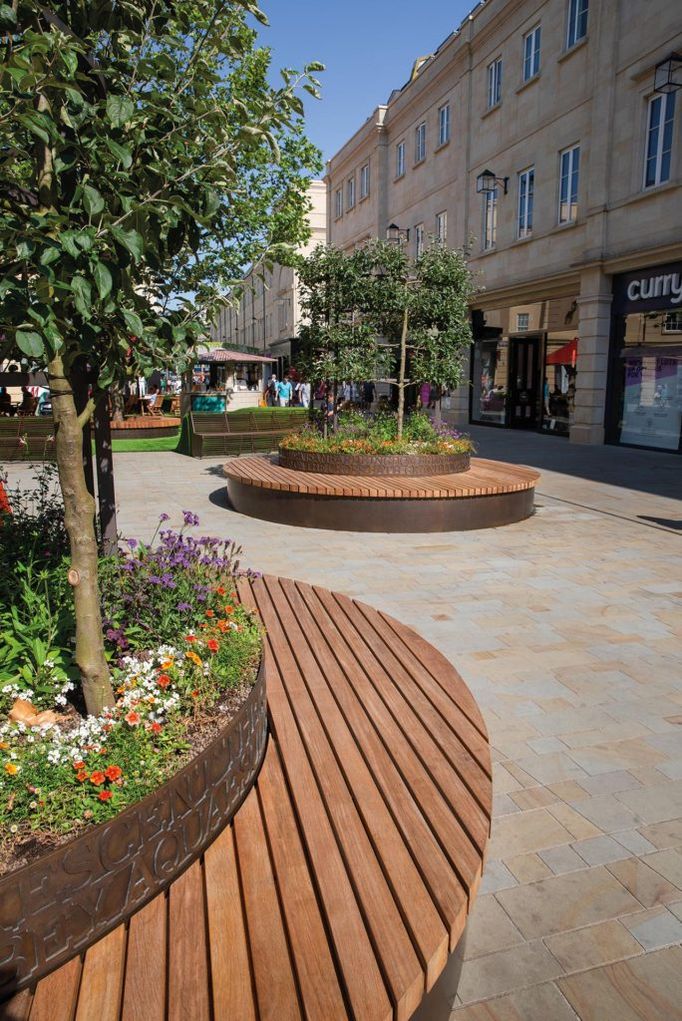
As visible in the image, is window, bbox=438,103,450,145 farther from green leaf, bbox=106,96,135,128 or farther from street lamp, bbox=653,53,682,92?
green leaf, bbox=106,96,135,128

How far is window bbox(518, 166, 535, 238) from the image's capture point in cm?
2052

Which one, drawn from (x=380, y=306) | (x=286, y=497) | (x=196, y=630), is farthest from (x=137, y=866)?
(x=380, y=306)

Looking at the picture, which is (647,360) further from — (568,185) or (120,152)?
(120,152)

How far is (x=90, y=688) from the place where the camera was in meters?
2.49

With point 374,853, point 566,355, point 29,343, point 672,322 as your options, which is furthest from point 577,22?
point 374,853

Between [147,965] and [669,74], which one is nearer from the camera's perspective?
[147,965]

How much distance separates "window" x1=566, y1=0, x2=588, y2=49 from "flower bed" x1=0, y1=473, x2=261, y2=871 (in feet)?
64.7

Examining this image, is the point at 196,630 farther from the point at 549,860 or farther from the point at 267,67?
the point at 267,67

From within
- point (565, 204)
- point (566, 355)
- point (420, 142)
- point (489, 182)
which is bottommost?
point (566, 355)

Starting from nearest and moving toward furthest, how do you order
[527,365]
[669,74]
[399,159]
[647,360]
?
[669,74] < [647,360] < [527,365] < [399,159]

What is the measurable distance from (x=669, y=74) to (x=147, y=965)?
17.5 m

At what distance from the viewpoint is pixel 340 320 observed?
39.2 feet

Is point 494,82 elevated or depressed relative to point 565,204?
elevated

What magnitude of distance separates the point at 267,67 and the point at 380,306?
13949 mm
